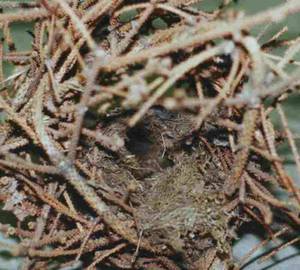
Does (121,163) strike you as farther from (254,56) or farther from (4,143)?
(254,56)

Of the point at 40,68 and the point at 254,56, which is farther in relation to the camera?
the point at 40,68

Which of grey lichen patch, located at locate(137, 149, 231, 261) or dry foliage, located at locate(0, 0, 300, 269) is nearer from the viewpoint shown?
dry foliage, located at locate(0, 0, 300, 269)

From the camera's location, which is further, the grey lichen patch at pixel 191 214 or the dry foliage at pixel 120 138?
the grey lichen patch at pixel 191 214

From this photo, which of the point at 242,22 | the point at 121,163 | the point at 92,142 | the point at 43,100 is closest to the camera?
the point at 242,22

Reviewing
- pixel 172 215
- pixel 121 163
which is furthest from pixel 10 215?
pixel 172 215

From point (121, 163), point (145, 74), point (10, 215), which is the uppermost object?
point (145, 74)

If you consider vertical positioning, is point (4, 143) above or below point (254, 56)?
below

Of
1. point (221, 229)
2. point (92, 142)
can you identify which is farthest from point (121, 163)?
point (221, 229)

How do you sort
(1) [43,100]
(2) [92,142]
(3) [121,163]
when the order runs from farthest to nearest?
(3) [121,163], (2) [92,142], (1) [43,100]
